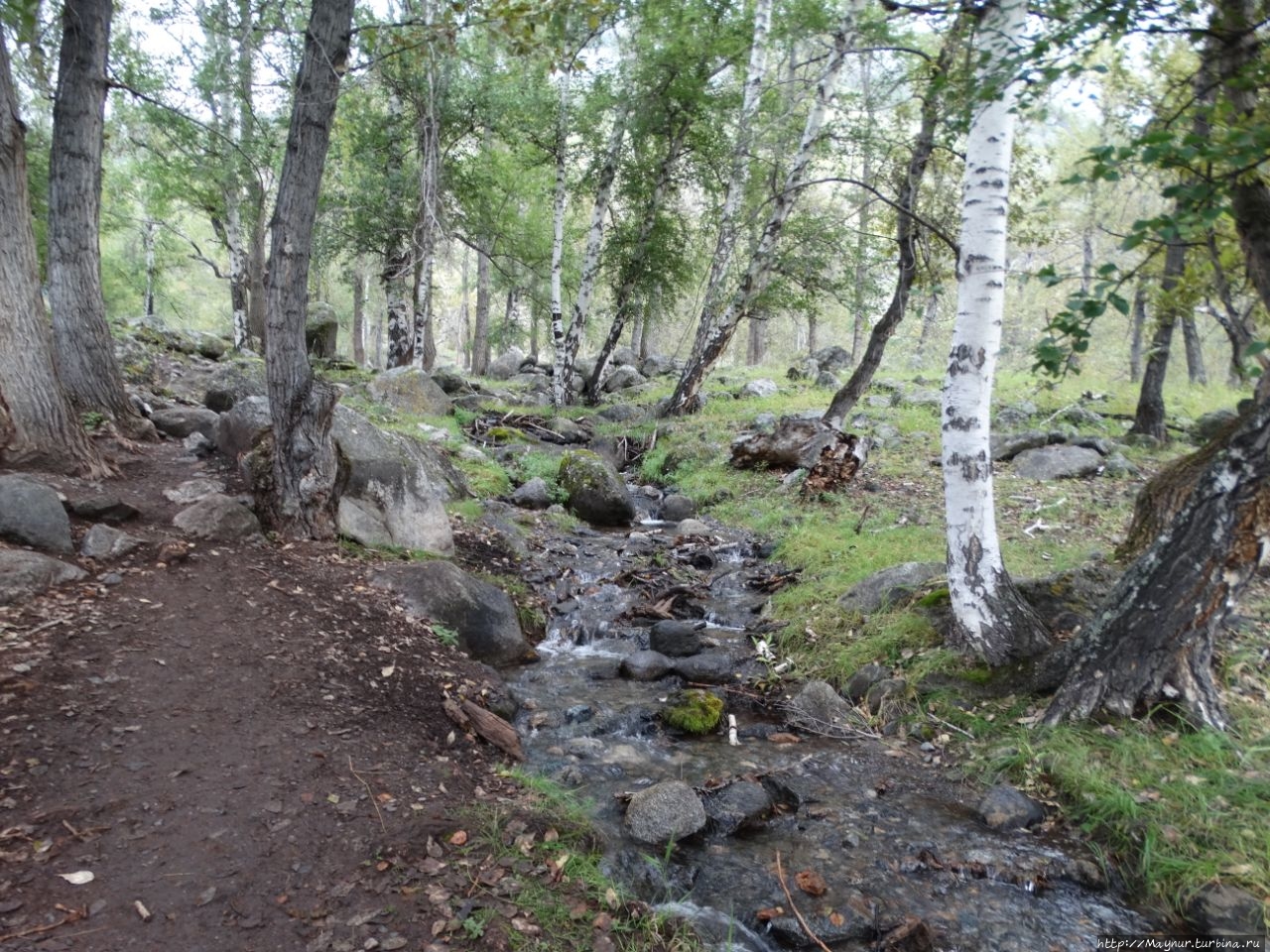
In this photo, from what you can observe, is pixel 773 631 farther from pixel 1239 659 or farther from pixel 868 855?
pixel 1239 659

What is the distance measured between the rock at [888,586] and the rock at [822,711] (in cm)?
109

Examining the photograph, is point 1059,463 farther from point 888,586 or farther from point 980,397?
point 980,397

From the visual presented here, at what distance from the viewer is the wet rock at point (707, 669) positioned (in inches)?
255

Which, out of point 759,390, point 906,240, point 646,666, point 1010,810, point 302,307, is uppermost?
point 906,240

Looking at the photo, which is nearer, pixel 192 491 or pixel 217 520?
pixel 217 520

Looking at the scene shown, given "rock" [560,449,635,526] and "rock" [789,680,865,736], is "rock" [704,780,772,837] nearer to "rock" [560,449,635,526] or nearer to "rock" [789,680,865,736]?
"rock" [789,680,865,736]

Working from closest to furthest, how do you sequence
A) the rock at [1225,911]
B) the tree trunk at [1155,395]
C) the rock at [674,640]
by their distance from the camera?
the rock at [1225,911] → the rock at [674,640] → the tree trunk at [1155,395]

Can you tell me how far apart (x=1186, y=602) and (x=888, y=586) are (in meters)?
2.73

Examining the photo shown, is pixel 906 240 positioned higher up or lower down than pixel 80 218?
higher up

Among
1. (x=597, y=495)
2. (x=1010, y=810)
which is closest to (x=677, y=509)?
(x=597, y=495)

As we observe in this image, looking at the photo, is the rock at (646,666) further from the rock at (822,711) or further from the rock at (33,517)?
the rock at (33,517)

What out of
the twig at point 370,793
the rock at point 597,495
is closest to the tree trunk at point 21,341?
the twig at point 370,793

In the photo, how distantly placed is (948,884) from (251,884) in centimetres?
360

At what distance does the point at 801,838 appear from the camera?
14.1 ft
